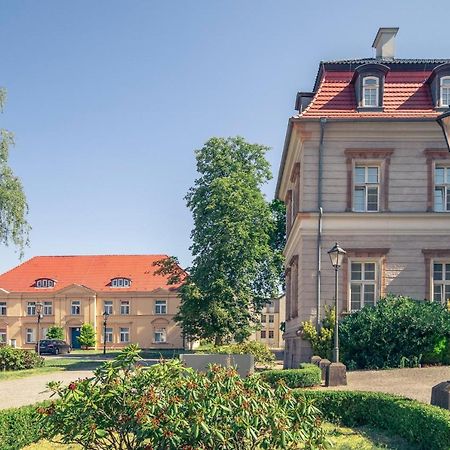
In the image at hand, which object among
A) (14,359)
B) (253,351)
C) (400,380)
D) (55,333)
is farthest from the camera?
(55,333)

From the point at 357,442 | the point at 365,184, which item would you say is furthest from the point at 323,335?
the point at 357,442

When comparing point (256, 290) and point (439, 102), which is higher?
point (439, 102)

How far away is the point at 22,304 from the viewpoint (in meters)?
67.2

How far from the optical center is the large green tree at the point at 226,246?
124ft

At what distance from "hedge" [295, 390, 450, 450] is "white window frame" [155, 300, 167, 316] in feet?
175

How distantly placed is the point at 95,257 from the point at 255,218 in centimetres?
3542

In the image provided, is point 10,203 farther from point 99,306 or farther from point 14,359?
point 99,306

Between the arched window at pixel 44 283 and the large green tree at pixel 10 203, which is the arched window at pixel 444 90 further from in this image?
the arched window at pixel 44 283

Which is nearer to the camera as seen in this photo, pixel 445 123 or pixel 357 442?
pixel 445 123

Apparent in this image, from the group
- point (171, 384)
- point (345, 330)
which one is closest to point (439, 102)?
point (345, 330)

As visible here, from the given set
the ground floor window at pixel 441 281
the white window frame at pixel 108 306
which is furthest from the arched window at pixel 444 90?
the white window frame at pixel 108 306

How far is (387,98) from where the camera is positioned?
989 inches

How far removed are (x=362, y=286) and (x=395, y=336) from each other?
3.34m

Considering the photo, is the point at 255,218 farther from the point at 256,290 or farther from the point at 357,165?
the point at 357,165
